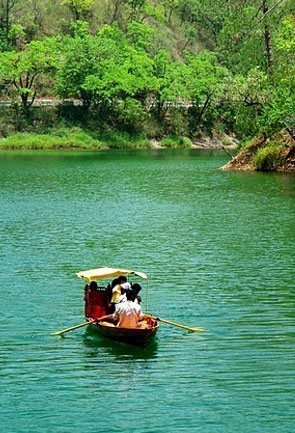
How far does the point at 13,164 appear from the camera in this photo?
7625 centimetres

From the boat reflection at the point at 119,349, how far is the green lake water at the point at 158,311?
1.7 inches

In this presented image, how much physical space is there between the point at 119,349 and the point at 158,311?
379 centimetres

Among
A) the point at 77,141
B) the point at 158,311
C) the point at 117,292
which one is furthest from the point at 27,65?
the point at 117,292

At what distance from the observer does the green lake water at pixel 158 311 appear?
59.0 ft

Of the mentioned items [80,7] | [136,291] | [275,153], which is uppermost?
[80,7]

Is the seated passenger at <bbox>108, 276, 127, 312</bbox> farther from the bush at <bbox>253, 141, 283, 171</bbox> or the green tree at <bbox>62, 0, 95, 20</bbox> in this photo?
the green tree at <bbox>62, 0, 95, 20</bbox>

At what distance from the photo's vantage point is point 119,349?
21875mm

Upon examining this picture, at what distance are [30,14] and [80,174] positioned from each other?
57232mm

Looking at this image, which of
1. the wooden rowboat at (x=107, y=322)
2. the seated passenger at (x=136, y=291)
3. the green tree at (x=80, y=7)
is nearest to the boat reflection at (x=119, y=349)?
the wooden rowboat at (x=107, y=322)

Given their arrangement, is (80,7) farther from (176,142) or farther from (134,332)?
(134,332)

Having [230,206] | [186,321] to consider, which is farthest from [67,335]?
[230,206]

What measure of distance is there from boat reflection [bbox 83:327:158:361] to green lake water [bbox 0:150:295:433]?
0.14 feet

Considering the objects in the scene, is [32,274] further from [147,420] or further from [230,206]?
[230,206]

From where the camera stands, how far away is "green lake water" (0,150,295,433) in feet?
59.0
